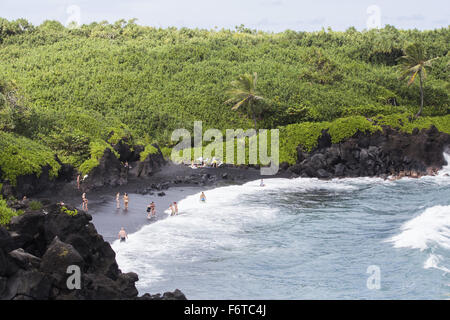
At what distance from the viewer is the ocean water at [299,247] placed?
2338 cm

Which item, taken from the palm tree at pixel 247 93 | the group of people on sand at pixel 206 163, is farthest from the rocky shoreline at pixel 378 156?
the palm tree at pixel 247 93

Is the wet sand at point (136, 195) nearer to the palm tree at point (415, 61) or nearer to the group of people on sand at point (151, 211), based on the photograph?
the group of people on sand at point (151, 211)

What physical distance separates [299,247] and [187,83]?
45864 millimetres

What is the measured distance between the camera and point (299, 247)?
29188 millimetres

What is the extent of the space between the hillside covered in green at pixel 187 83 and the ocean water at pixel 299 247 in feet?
43.8

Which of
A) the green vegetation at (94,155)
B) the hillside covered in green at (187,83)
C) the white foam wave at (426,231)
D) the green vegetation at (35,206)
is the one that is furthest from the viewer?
the hillside covered in green at (187,83)

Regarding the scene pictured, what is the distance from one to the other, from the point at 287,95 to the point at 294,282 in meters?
44.3

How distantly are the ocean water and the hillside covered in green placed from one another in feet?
43.8

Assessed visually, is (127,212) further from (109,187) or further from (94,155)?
(94,155)

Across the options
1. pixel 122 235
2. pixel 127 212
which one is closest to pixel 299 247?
pixel 122 235

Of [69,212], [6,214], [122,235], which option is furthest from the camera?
[122,235]

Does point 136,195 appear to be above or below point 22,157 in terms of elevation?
below

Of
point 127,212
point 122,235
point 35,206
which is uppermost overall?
point 35,206
